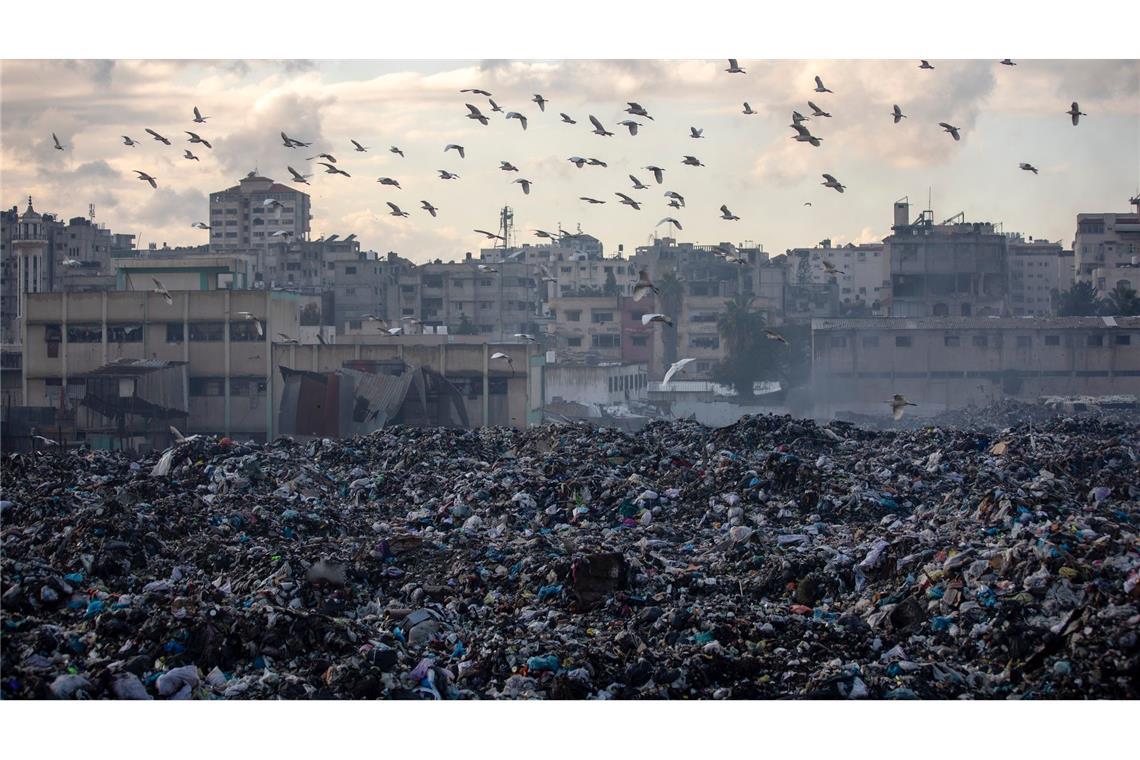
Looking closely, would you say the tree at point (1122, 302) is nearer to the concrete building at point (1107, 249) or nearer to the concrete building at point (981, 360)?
the concrete building at point (1107, 249)

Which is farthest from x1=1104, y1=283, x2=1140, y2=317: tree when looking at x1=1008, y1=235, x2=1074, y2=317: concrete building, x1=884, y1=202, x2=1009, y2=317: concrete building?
x1=1008, y1=235, x2=1074, y2=317: concrete building

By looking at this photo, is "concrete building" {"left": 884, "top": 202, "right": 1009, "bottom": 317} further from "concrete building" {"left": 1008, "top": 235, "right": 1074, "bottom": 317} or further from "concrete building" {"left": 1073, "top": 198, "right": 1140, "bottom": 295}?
"concrete building" {"left": 1008, "top": 235, "right": 1074, "bottom": 317}

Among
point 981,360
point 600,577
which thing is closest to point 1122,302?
point 981,360

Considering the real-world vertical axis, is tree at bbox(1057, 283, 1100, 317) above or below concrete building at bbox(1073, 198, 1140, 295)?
below

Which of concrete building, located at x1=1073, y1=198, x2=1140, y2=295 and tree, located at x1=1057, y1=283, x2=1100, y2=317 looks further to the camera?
concrete building, located at x1=1073, y1=198, x2=1140, y2=295

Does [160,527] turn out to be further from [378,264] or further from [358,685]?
[378,264]

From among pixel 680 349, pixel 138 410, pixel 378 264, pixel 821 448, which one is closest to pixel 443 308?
pixel 378 264
